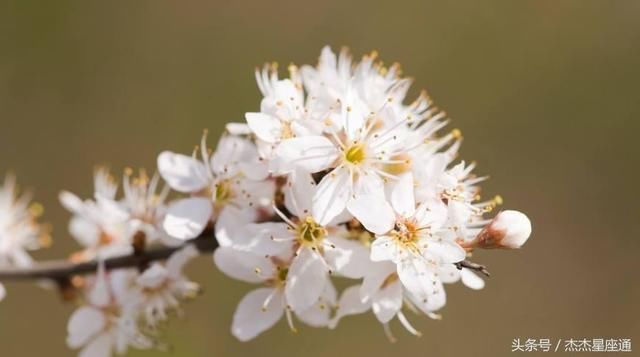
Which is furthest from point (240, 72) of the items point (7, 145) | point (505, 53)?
point (505, 53)

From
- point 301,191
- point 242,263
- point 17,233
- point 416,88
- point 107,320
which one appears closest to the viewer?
point 301,191

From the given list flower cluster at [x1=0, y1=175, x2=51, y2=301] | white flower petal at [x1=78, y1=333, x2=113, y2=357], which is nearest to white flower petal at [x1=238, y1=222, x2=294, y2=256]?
white flower petal at [x1=78, y1=333, x2=113, y2=357]

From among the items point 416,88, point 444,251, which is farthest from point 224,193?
point 416,88

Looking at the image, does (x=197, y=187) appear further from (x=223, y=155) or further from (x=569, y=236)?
(x=569, y=236)

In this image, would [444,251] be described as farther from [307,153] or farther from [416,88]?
[416,88]

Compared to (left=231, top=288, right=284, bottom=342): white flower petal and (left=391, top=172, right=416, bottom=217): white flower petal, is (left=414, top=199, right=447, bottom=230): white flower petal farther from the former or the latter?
(left=231, top=288, right=284, bottom=342): white flower petal

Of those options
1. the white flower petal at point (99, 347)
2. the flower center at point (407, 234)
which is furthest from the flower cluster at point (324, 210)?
the white flower petal at point (99, 347)
